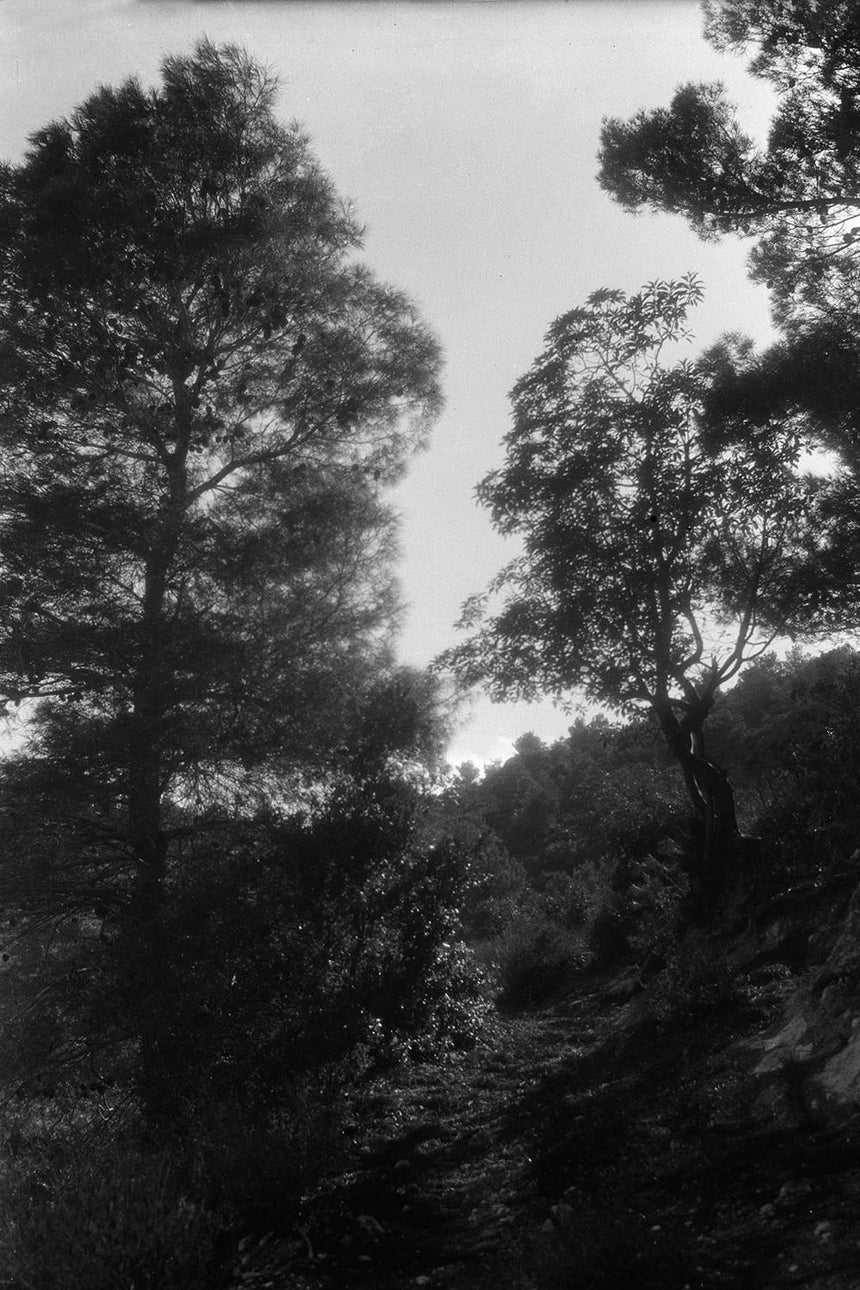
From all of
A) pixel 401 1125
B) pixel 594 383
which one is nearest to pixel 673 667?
pixel 594 383

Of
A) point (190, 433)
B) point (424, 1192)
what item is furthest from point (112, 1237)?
point (190, 433)

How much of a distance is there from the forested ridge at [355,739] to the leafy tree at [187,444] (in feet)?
0.18

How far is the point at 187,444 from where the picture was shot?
12164 mm

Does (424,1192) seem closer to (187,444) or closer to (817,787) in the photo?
(817,787)

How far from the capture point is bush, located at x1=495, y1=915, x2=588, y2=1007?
18875 mm

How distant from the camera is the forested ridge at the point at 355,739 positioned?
6.50 m

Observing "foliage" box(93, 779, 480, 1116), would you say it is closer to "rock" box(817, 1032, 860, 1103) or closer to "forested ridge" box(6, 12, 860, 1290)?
"forested ridge" box(6, 12, 860, 1290)

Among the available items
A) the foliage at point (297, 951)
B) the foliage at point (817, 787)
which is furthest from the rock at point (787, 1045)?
the foliage at point (297, 951)

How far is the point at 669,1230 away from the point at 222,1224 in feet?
9.98

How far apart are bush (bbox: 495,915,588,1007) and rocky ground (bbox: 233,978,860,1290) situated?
8.85m

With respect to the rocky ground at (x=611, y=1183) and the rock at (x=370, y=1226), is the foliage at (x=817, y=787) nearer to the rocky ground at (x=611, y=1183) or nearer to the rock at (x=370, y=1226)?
the rocky ground at (x=611, y=1183)

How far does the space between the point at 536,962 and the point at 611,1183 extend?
13.4m

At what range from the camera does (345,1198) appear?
716 cm

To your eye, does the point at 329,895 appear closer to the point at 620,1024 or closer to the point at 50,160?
the point at 620,1024
